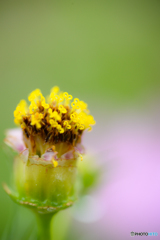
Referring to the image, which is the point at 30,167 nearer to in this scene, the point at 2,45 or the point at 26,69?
the point at 26,69

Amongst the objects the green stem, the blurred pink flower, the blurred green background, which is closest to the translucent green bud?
the green stem

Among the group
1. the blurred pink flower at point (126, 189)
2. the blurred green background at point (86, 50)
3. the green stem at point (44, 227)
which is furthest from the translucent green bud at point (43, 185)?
the blurred green background at point (86, 50)

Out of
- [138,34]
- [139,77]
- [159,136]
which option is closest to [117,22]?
[138,34]

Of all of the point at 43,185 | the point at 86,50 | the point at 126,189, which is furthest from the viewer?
the point at 86,50

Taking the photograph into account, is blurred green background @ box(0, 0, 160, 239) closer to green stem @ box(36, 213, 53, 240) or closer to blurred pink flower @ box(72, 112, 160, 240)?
blurred pink flower @ box(72, 112, 160, 240)

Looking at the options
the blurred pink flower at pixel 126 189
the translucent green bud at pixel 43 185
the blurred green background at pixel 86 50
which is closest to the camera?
the translucent green bud at pixel 43 185

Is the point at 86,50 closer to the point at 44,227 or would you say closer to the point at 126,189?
the point at 126,189

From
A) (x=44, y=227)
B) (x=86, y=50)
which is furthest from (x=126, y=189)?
(x=86, y=50)

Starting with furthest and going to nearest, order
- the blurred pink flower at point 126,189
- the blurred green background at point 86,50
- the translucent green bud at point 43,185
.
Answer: the blurred green background at point 86,50 → the blurred pink flower at point 126,189 → the translucent green bud at point 43,185

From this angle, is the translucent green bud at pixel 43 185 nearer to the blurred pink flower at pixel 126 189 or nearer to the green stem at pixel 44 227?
the green stem at pixel 44 227
